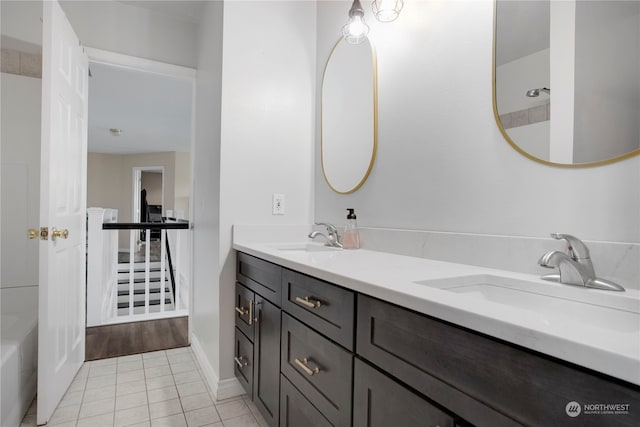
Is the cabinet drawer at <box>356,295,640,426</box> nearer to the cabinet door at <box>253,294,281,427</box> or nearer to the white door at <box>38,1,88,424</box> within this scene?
the cabinet door at <box>253,294,281,427</box>

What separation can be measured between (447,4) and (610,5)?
570 millimetres

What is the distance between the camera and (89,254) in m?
2.92

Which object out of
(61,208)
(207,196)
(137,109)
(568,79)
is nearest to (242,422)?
(207,196)

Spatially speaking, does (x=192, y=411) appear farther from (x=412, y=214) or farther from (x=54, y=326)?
(x=412, y=214)

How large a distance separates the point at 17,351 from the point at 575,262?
2337 millimetres

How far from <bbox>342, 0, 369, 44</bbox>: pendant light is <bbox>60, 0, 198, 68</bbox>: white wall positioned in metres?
1.63

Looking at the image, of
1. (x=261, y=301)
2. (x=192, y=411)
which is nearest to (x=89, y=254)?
(x=192, y=411)

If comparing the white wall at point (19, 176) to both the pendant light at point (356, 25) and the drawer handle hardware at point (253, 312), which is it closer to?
the drawer handle hardware at point (253, 312)

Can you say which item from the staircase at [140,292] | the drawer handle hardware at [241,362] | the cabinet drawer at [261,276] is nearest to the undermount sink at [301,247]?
the cabinet drawer at [261,276]

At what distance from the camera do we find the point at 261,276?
1.53 meters

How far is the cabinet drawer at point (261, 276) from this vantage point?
137 centimetres

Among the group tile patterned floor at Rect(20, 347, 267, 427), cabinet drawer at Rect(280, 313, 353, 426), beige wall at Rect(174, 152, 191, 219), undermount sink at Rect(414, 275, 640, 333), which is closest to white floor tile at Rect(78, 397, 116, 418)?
tile patterned floor at Rect(20, 347, 267, 427)

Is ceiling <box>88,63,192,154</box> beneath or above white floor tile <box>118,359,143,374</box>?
above

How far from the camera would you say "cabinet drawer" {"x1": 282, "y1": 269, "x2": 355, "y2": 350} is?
92 centimetres
